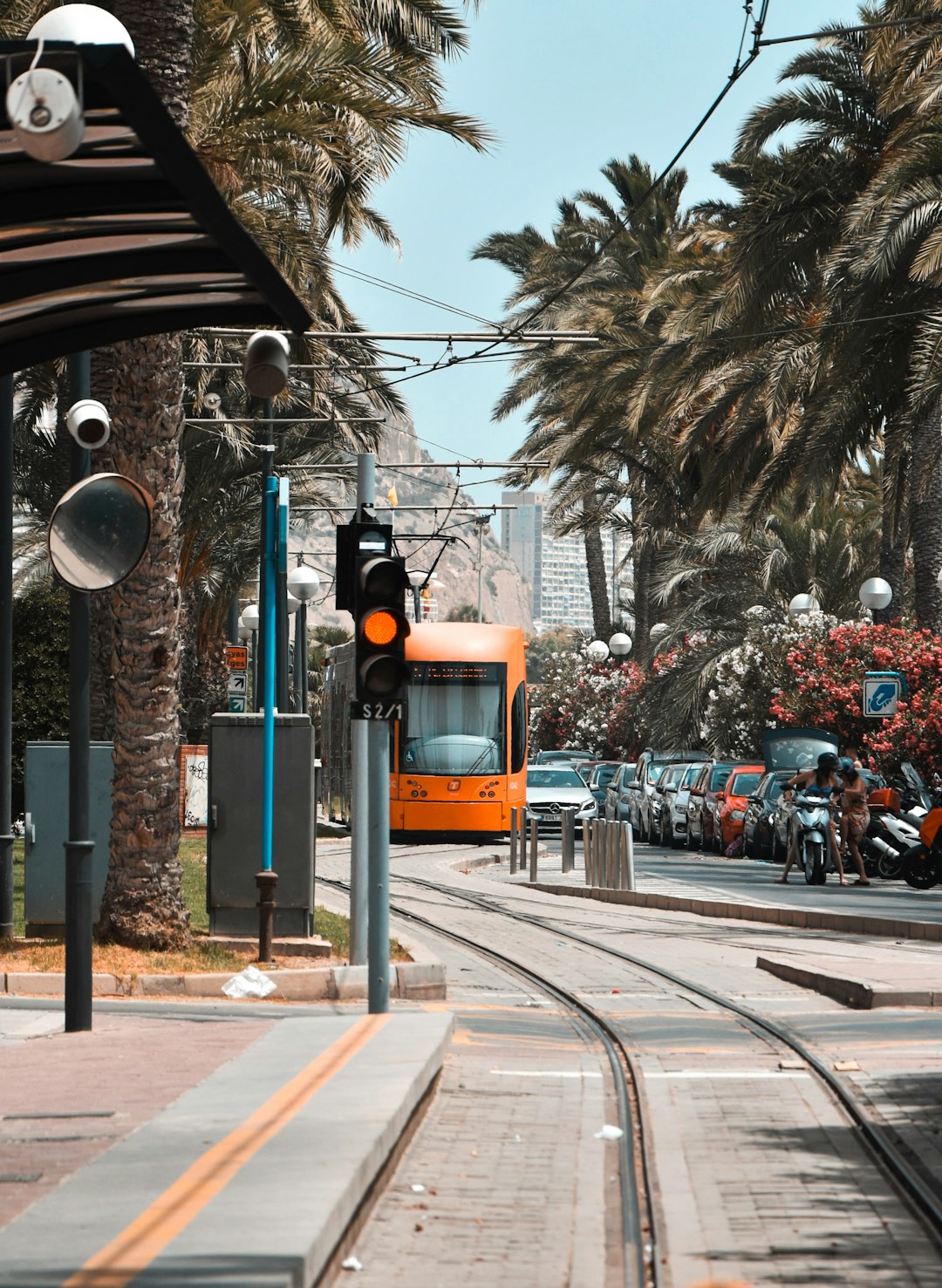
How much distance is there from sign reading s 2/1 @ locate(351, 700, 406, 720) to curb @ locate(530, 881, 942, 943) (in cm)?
866

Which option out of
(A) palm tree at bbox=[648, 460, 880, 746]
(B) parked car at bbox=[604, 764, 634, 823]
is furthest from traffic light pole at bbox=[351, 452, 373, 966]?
(A) palm tree at bbox=[648, 460, 880, 746]

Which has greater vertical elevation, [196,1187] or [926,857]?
[926,857]

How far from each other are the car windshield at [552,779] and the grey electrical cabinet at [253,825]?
25.4 m

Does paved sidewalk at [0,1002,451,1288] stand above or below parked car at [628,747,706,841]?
below

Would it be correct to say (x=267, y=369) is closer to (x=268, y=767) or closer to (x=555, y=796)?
(x=268, y=767)

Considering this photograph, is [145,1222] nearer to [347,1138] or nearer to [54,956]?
[347,1138]

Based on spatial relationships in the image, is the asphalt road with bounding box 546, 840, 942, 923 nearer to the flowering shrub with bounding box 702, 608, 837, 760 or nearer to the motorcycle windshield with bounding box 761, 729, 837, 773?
the motorcycle windshield with bounding box 761, 729, 837, 773

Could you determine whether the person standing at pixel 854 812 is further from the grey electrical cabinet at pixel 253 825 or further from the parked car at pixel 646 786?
the parked car at pixel 646 786

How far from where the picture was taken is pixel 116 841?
14.0 meters

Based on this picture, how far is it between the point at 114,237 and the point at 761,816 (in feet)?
87.3

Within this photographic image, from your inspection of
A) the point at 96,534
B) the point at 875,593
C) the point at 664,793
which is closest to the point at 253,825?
the point at 96,534

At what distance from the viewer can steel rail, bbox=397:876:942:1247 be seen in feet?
23.0

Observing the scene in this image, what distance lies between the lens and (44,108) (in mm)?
4715

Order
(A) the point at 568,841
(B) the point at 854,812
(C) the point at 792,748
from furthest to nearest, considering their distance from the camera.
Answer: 1. (C) the point at 792,748
2. (A) the point at 568,841
3. (B) the point at 854,812
